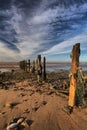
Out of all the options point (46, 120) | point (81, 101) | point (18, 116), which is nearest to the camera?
point (46, 120)

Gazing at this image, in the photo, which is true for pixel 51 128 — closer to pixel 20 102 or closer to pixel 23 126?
pixel 23 126

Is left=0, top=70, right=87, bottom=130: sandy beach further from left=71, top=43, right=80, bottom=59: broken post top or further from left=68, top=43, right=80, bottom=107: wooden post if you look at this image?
left=71, top=43, right=80, bottom=59: broken post top

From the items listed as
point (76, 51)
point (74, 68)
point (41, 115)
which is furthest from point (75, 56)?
point (41, 115)

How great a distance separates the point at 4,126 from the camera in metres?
6.39

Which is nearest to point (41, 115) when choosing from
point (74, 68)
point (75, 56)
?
A: point (74, 68)

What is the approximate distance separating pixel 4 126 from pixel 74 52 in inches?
179

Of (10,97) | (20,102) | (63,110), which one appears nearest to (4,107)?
(20,102)

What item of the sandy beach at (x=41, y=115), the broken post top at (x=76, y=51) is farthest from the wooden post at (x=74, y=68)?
the sandy beach at (x=41, y=115)

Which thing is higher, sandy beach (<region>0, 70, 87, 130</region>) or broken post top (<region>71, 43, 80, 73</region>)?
broken post top (<region>71, 43, 80, 73</region>)

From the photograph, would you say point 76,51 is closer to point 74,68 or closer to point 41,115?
point 74,68

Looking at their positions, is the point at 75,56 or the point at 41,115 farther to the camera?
the point at 75,56

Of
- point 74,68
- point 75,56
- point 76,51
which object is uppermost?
point 76,51

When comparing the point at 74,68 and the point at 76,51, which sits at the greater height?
the point at 76,51

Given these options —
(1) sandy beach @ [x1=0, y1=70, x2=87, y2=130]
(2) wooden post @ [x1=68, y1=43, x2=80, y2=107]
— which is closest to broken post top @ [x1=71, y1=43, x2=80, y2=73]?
(2) wooden post @ [x1=68, y1=43, x2=80, y2=107]
